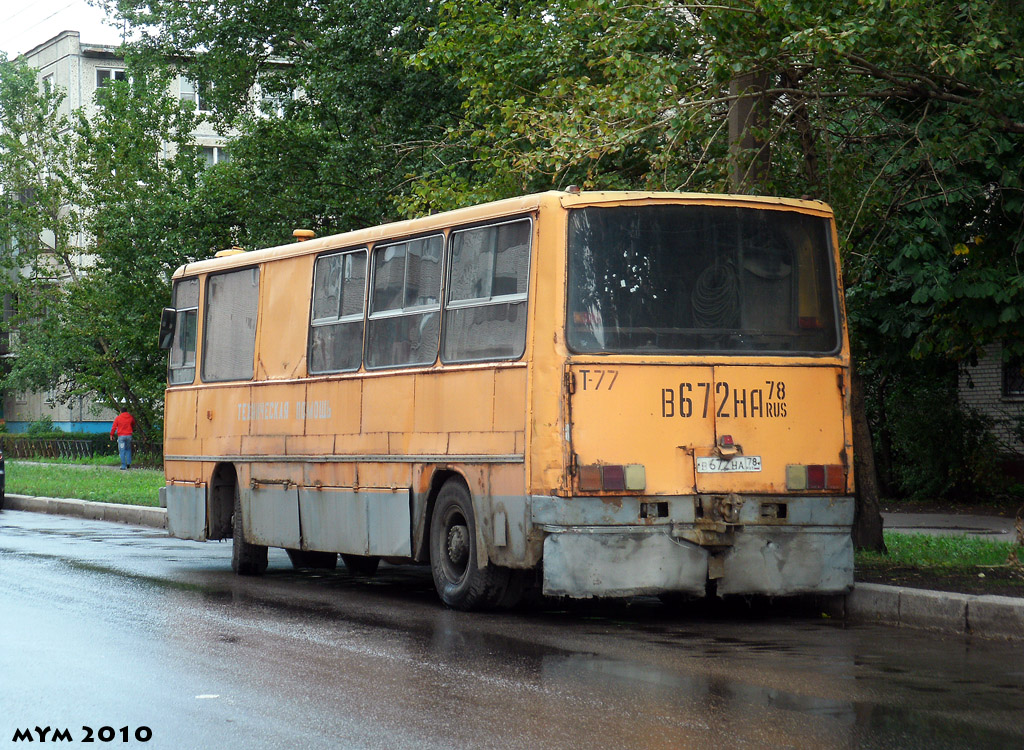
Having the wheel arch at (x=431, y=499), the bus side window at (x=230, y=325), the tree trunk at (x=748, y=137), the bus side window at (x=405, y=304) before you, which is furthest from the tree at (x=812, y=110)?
the wheel arch at (x=431, y=499)

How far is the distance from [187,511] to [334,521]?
3.16 metres

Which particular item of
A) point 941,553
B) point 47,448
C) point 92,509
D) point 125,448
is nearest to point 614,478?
point 941,553

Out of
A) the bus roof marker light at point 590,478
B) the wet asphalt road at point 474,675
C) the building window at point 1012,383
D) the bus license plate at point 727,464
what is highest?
the building window at point 1012,383

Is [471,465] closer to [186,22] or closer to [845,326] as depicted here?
[845,326]

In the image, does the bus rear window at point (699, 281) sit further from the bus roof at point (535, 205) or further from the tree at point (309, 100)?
the tree at point (309, 100)

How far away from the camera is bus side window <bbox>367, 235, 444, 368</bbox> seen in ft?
38.6

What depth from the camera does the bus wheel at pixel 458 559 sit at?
1098 centimetres

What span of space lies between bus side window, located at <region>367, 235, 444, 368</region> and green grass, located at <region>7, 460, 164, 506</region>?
41.6 feet

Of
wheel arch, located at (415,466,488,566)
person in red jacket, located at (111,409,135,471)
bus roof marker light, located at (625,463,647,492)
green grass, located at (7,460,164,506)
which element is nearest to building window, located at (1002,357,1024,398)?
green grass, located at (7,460,164,506)

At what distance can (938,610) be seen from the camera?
10.0 metres

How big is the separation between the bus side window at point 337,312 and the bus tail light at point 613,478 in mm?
3220

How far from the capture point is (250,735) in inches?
249

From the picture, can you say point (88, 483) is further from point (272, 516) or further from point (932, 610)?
point (932, 610)

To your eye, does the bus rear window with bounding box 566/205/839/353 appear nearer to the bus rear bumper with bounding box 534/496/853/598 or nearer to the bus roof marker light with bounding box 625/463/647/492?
the bus roof marker light with bounding box 625/463/647/492
